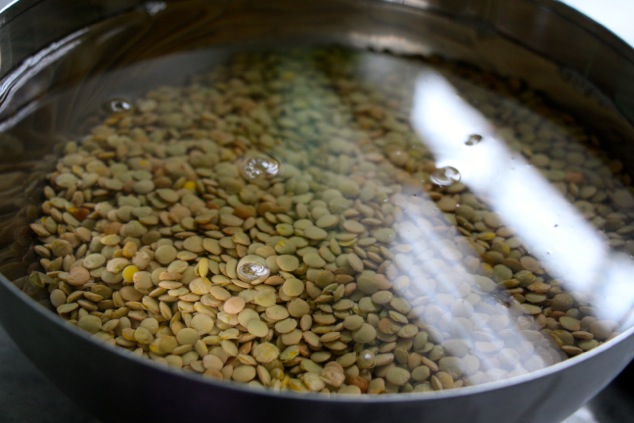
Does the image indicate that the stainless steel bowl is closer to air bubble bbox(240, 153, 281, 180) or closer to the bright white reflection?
the bright white reflection

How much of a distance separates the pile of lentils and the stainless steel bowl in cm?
5

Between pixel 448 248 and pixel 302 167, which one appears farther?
pixel 302 167

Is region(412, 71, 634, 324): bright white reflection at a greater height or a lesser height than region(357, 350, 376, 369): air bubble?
greater

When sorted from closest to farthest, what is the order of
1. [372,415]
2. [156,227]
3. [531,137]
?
[372,415] < [156,227] < [531,137]

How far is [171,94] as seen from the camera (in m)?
1.08

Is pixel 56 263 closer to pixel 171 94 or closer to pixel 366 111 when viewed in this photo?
pixel 171 94

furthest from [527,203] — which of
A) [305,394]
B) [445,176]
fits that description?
[305,394]

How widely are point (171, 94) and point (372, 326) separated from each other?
52cm

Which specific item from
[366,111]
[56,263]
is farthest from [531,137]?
[56,263]

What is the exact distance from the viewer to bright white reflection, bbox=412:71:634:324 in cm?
83

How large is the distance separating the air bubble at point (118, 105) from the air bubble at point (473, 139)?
495 millimetres

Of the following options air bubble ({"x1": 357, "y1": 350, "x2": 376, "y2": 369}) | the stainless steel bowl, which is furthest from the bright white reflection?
air bubble ({"x1": 357, "y1": 350, "x2": 376, "y2": 369})

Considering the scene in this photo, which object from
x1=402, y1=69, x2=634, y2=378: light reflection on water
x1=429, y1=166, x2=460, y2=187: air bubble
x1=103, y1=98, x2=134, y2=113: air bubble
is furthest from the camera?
x1=103, y1=98, x2=134, y2=113: air bubble

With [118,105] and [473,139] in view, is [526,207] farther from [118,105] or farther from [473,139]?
[118,105]
